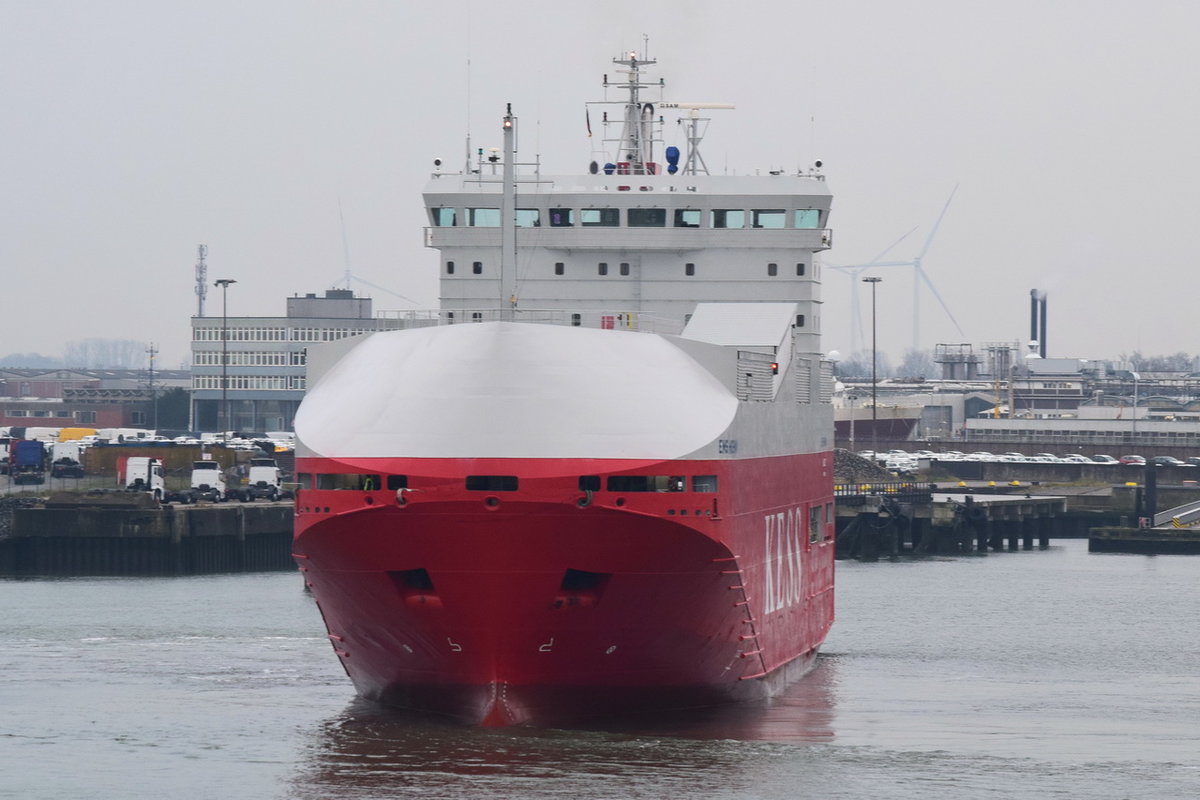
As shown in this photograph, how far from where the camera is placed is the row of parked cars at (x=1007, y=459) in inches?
4405

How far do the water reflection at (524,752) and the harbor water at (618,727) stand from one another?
1.9 inches

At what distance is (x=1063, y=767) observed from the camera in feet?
89.0

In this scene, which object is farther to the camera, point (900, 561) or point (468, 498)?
point (900, 561)

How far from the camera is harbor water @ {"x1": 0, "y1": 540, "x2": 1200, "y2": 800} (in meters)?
25.8

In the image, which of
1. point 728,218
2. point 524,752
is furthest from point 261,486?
point 524,752

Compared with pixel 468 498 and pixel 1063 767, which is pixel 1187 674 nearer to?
pixel 1063 767

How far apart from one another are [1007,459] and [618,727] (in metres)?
93.1

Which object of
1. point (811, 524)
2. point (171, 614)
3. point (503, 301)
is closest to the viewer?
point (503, 301)

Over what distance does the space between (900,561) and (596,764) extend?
51.2m

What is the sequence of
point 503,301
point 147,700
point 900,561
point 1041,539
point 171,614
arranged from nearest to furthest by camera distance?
point 503,301, point 147,700, point 171,614, point 900,561, point 1041,539

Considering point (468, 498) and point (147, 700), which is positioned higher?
point (468, 498)

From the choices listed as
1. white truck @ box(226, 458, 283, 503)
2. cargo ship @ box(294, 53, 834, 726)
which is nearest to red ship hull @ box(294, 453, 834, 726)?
cargo ship @ box(294, 53, 834, 726)

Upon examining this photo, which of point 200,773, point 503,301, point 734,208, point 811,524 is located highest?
point 734,208

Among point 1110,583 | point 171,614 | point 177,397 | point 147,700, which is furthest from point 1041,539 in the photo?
point 177,397
